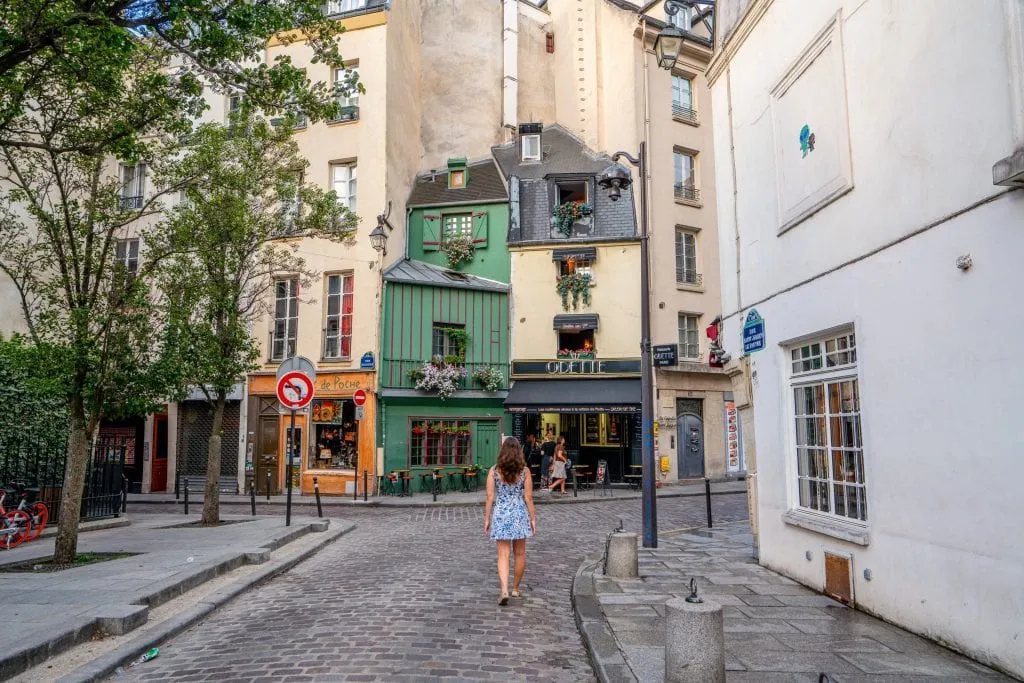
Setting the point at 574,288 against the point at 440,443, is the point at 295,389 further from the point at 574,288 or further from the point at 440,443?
the point at 574,288

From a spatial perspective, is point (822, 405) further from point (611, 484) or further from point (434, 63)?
point (434, 63)

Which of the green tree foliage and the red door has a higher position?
the green tree foliage

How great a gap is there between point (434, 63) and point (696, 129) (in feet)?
34.3

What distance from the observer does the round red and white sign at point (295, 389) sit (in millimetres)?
10828

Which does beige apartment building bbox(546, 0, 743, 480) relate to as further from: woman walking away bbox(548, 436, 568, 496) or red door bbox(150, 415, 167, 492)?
red door bbox(150, 415, 167, 492)

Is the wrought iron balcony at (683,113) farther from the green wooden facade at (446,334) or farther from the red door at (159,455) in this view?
the red door at (159,455)

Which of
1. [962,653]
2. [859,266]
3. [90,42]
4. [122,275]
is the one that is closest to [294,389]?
[122,275]

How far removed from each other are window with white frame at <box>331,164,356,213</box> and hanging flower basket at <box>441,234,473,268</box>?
357cm

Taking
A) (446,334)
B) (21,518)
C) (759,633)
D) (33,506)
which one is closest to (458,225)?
(446,334)

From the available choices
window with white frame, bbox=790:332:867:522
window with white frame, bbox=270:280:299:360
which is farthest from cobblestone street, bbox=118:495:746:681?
window with white frame, bbox=270:280:299:360

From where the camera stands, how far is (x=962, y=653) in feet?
15.7

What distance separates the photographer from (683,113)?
24.2 m

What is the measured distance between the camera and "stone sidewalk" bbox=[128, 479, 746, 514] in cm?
1738

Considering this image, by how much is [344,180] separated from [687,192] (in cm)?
1138
